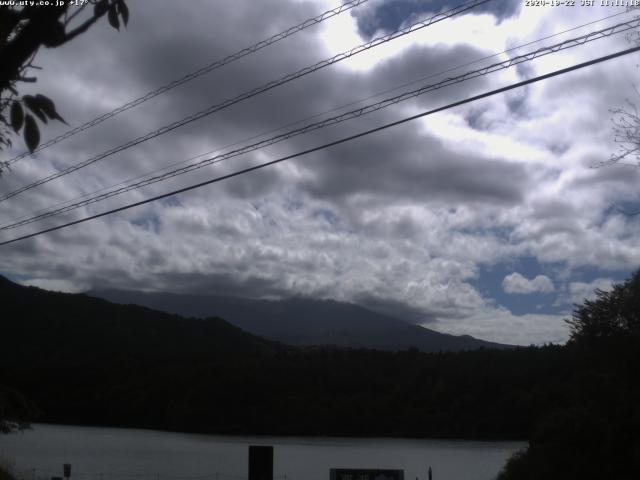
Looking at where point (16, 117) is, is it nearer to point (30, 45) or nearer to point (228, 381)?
point (30, 45)

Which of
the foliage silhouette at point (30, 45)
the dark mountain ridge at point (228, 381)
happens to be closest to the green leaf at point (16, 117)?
the foliage silhouette at point (30, 45)

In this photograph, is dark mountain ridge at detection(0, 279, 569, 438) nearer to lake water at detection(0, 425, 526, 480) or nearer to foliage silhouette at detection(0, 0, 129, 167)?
lake water at detection(0, 425, 526, 480)

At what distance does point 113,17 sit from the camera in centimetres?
361

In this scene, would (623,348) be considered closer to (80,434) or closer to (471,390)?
(471,390)

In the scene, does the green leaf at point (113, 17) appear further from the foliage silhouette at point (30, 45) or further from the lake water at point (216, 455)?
the lake water at point (216, 455)

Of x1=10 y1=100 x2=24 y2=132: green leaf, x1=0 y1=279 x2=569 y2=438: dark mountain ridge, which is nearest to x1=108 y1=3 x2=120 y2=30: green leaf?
x1=10 y1=100 x2=24 y2=132: green leaf

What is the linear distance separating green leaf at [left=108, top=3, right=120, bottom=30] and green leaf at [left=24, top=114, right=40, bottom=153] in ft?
2.13

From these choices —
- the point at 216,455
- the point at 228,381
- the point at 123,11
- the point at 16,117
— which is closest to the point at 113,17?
the point at 123,11

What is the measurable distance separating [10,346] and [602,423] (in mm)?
63011

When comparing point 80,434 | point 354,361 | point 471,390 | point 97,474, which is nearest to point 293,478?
point 97,474

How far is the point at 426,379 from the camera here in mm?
79625

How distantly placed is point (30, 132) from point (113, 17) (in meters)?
0.72

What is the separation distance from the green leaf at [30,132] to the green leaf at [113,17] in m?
0.65

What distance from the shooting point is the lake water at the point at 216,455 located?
51.1 m
